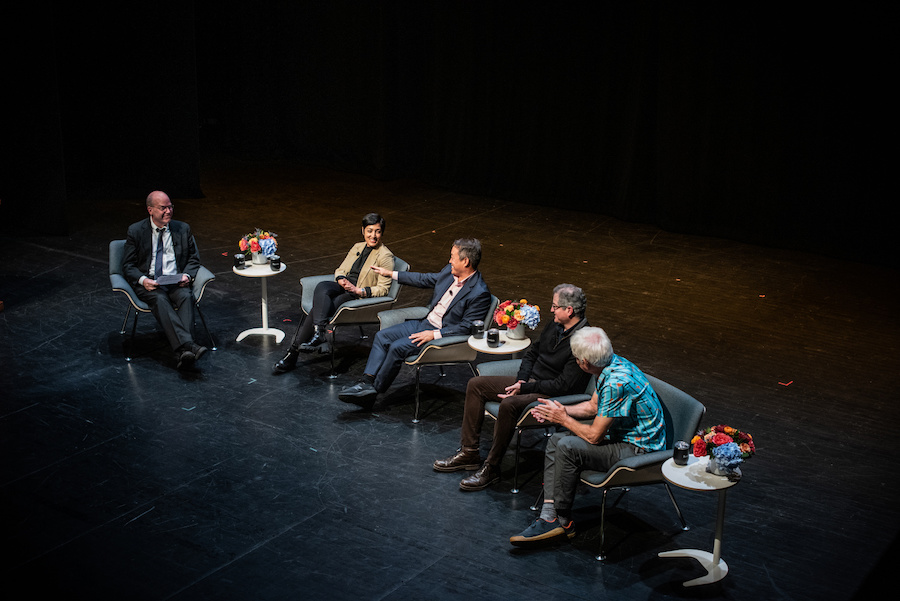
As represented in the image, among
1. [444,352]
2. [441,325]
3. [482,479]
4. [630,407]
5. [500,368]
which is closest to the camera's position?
[630,407]

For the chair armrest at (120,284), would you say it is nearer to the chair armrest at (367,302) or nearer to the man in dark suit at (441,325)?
the chair armrest at (367,302)

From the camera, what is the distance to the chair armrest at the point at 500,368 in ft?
17.9

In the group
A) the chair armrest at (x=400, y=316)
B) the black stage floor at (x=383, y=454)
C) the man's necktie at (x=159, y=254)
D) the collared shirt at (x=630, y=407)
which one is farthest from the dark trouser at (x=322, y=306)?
the collared shirt at (x=630, y=407)

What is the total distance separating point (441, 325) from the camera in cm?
610

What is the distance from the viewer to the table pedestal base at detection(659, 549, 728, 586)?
14.1ft

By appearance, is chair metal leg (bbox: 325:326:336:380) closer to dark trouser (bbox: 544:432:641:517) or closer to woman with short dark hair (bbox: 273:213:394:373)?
woman with short dark hair (bbox: 273:213:394:373)

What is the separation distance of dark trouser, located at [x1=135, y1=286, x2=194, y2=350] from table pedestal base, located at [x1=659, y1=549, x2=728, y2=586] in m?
3.83

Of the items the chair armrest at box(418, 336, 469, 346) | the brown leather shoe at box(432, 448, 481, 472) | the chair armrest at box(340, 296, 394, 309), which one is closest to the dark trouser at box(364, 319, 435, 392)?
the chair armrest at box(418, 336, 469, 346)

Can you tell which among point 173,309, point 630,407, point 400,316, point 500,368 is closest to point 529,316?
point 500,368

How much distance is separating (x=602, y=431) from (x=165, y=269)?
3971mm

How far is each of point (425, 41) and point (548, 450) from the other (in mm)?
9811

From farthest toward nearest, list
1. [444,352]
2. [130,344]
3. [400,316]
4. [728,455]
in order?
[130,344], [400,316], [444,352], [728,455]

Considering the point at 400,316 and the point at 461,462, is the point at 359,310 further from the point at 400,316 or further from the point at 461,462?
the point at 461,462

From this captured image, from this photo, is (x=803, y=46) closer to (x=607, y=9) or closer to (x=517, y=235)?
(x=607, y=9)
